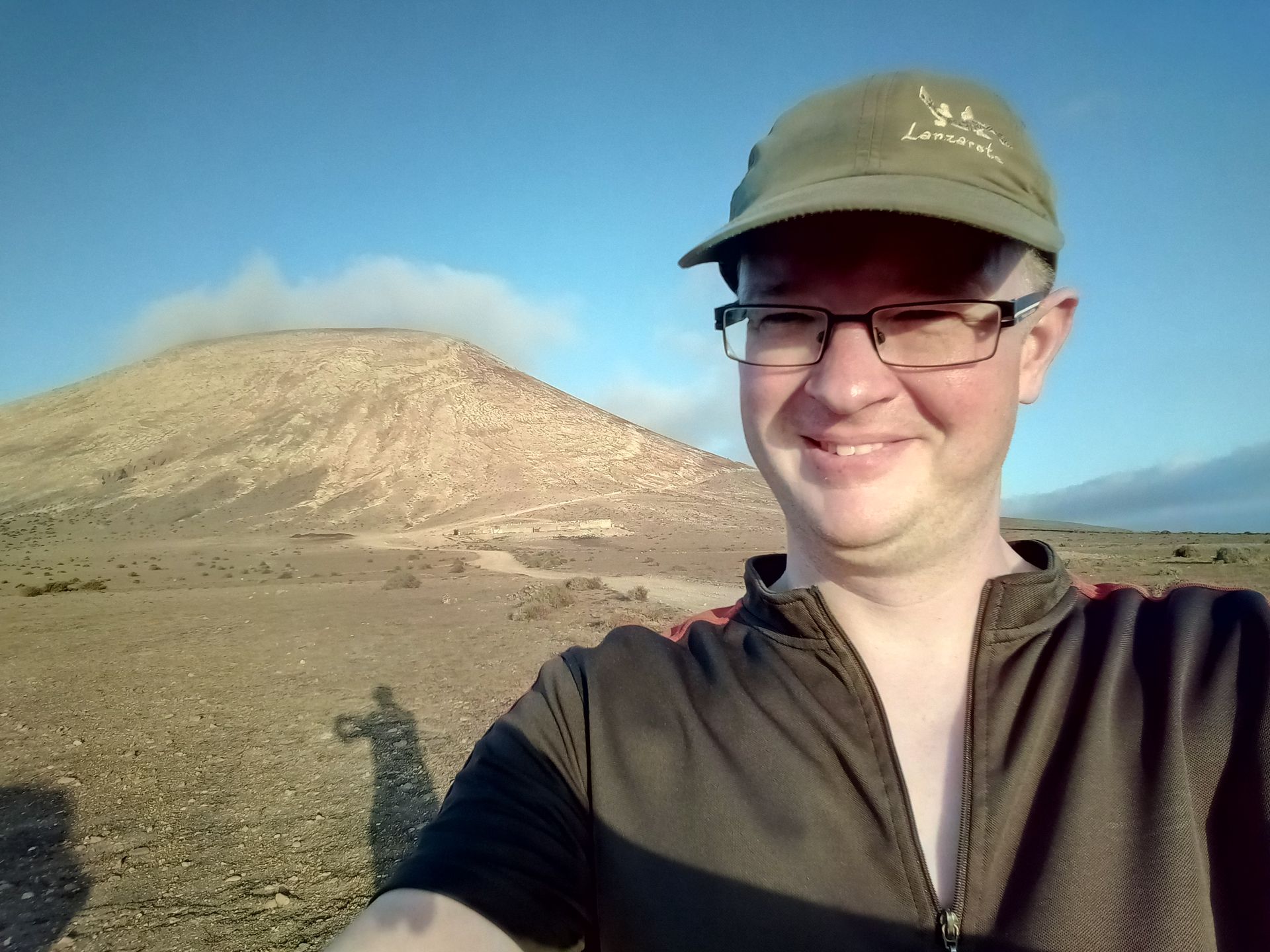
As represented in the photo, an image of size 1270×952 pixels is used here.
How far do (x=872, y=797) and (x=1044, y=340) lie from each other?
1143 millimetres

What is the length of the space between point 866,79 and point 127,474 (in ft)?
239

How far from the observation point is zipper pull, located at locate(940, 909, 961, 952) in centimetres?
128

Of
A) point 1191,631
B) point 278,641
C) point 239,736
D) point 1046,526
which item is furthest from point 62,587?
point 1046,526

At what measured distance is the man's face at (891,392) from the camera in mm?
1546

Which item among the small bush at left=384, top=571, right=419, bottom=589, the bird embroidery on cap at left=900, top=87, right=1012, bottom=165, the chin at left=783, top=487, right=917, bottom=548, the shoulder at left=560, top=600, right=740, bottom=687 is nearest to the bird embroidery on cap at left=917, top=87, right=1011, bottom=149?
the bird embroidery on cap at left=900, top=87, right=1012, bottom=165

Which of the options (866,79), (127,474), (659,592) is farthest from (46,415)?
(866,79)

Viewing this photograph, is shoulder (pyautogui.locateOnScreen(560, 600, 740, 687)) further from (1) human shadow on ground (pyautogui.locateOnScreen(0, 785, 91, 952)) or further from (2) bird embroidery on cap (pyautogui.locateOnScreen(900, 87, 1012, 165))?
(1) human shadow on ground (pyautogui.locateOnScreen(0, 785, 91, 952))

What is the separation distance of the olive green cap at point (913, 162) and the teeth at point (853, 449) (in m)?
0.47

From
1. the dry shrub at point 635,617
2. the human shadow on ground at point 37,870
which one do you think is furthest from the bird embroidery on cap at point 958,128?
the dry shrub at point 635,617

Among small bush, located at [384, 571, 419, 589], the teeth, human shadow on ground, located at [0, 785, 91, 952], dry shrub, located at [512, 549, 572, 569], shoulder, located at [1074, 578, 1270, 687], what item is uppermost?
the teeth

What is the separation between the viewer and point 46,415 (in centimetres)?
7500

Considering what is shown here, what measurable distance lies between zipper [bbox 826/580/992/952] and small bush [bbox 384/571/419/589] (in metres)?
20.2

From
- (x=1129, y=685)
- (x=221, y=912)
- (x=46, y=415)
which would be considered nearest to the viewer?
(x=1129, y=685)

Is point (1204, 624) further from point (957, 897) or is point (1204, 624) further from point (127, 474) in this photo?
point (127, 474)
